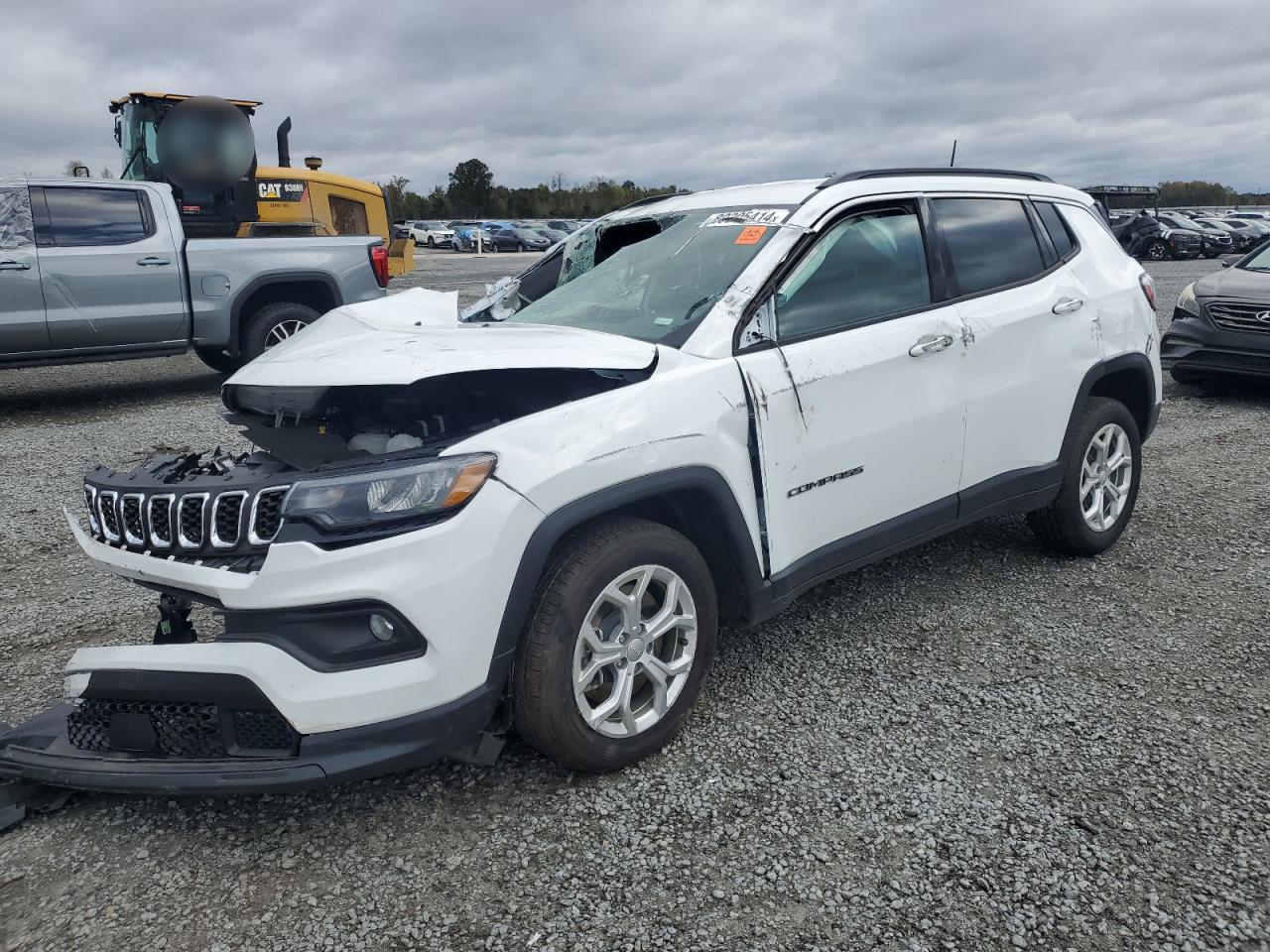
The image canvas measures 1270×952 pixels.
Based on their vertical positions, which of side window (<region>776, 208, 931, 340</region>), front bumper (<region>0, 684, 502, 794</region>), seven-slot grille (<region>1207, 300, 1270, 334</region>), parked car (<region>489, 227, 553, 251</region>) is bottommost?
front bumper (<region>0, 684, 502, 794</region>)

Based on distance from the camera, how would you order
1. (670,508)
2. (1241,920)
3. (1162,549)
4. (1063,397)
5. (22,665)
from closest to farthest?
1. (1241,920)
2. (670,508)
3. (22,665)
4. (1063,397)
5. (1162,549)

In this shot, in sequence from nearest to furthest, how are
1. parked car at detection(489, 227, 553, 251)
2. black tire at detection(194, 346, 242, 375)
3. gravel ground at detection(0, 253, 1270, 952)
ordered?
1. gravel ground at detection(0, 253, 1270, 952)
2. black tire at detection(194, 346, 242, 375)
3. parked car at detection(489, 227, 553, 251)

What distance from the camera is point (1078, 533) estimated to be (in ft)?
14.6

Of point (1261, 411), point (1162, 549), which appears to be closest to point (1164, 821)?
point (1162, 549)

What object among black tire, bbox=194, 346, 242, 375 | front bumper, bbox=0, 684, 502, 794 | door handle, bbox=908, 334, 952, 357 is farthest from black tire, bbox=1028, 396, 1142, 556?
black tire, bbox=194, 346, 242, 375

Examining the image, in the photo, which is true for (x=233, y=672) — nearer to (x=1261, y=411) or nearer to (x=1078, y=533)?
(x=1078, y=533)

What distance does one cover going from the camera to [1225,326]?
846 cm

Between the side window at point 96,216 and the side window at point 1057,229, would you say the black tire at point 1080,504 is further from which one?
the side window at point 96,216

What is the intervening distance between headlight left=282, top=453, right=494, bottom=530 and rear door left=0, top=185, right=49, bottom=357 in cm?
719

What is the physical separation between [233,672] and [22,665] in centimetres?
191

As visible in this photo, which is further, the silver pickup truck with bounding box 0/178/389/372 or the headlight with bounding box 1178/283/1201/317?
the headlight with bounding box 1178/283/1201/317

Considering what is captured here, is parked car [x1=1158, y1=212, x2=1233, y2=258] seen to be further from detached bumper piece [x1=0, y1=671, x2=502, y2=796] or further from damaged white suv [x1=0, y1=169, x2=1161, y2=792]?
detached bumper piece [x1=0, y1=671, x2=502, y2=796]

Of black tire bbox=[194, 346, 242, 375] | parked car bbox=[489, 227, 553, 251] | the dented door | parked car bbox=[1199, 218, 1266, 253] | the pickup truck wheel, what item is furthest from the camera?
parked car bbox=[489, 227, 553, 251]

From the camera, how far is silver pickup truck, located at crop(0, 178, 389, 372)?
8125mm
